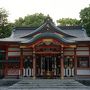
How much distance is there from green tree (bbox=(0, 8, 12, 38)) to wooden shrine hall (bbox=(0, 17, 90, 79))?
1665cm

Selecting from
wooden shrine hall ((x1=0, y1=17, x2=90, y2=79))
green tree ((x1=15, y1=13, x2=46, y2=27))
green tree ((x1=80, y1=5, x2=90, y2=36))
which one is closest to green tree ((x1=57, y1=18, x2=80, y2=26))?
green tree ((x1=15, y1=13, x2=46, y2=27))

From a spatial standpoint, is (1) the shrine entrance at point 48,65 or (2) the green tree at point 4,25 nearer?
(1) the shrine entrance at point 48,65

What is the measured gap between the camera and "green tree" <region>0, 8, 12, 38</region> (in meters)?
42.0

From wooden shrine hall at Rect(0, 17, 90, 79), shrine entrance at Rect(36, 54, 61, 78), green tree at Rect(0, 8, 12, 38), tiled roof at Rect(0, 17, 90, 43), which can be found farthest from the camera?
green tree at Rect(0, 8, 12, 38)

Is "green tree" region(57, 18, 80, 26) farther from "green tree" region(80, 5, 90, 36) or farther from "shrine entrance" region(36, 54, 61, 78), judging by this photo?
"shrine entrance" region(36, 54, 61, 78)

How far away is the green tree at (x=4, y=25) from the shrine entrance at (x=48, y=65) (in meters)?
17.2

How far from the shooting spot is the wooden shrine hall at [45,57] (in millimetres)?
23962

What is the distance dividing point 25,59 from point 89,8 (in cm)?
2118

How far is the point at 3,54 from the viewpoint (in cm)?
2564

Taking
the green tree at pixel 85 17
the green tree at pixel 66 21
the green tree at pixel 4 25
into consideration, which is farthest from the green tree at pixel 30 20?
the green tree at pixel 85 17

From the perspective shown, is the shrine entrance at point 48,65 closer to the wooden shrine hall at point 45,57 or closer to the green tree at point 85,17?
the wooden shrine hall at point 45,57

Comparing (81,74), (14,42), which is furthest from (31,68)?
(81,74)

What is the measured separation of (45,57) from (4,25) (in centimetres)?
1988

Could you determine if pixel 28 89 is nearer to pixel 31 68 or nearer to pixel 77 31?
pixel 31 68
